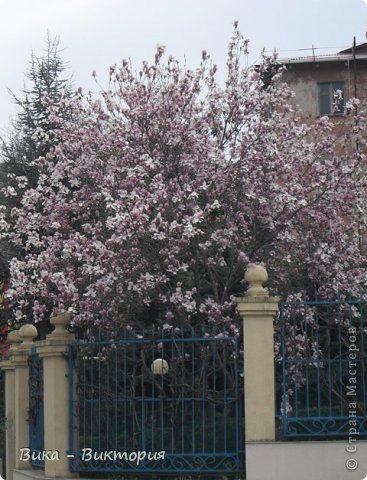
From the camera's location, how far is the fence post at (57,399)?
12.3 metres

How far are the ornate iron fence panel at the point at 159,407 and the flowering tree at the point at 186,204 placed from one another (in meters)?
1.65

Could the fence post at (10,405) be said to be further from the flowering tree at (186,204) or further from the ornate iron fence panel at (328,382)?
the ornate iron fence panel at (328,382)

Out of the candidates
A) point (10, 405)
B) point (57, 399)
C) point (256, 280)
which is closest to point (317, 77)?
point (10, 405)

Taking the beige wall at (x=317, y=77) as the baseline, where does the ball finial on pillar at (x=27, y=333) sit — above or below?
below

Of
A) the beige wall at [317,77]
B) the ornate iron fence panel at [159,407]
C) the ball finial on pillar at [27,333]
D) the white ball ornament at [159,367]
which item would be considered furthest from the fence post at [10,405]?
the beige wall at [317,77]

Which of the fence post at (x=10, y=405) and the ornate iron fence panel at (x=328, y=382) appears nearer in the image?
the ornate iron fence panel at (x=328, y=382)

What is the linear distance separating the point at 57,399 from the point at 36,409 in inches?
57.3

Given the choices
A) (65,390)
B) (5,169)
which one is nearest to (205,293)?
(65,390)

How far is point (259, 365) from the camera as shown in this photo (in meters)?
10.7

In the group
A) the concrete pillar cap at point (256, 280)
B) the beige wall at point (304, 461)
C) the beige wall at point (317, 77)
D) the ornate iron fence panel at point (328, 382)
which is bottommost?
the beige wall at point (304, 461)

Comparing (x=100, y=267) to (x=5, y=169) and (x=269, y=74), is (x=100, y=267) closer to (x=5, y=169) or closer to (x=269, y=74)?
(x=269, y=74)

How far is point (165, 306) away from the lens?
1421 centimetres

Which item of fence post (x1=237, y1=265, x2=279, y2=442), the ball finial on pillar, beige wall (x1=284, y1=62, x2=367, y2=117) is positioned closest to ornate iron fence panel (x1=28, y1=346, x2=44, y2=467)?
the ball finial on pillar

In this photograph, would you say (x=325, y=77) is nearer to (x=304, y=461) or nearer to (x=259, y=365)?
(x=259, y=365)
